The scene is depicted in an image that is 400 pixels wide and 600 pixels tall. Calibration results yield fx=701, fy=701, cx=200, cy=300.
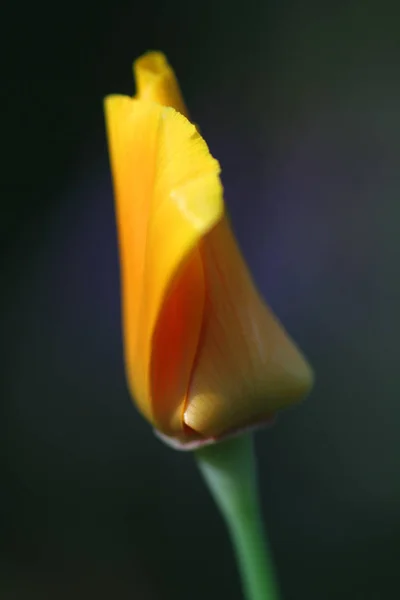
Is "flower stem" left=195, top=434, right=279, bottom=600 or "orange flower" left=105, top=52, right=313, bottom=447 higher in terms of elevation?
"orange flower" left=105, top=52, right=313, bottom=447

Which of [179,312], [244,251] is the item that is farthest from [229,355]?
[244,251]

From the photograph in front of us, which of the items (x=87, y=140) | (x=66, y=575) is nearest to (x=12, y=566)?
(x=66, y=575)

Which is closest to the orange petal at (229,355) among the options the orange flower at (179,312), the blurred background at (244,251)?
the orange flower at (179,312)

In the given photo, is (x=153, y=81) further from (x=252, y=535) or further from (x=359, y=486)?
(x=359, y=486)

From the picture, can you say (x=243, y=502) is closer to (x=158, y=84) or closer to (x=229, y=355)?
(x=229, y=355)

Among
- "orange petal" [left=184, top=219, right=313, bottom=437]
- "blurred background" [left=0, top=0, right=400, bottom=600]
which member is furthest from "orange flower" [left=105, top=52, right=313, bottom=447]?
"blurred background" [left=0, top=0, right=400, bottom=600]

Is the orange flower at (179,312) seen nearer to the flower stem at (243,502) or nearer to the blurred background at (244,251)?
the flower stem at (243,502)

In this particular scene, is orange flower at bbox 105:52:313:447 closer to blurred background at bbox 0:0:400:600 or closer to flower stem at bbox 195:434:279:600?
flower stem at bbox 195:434:279:600
